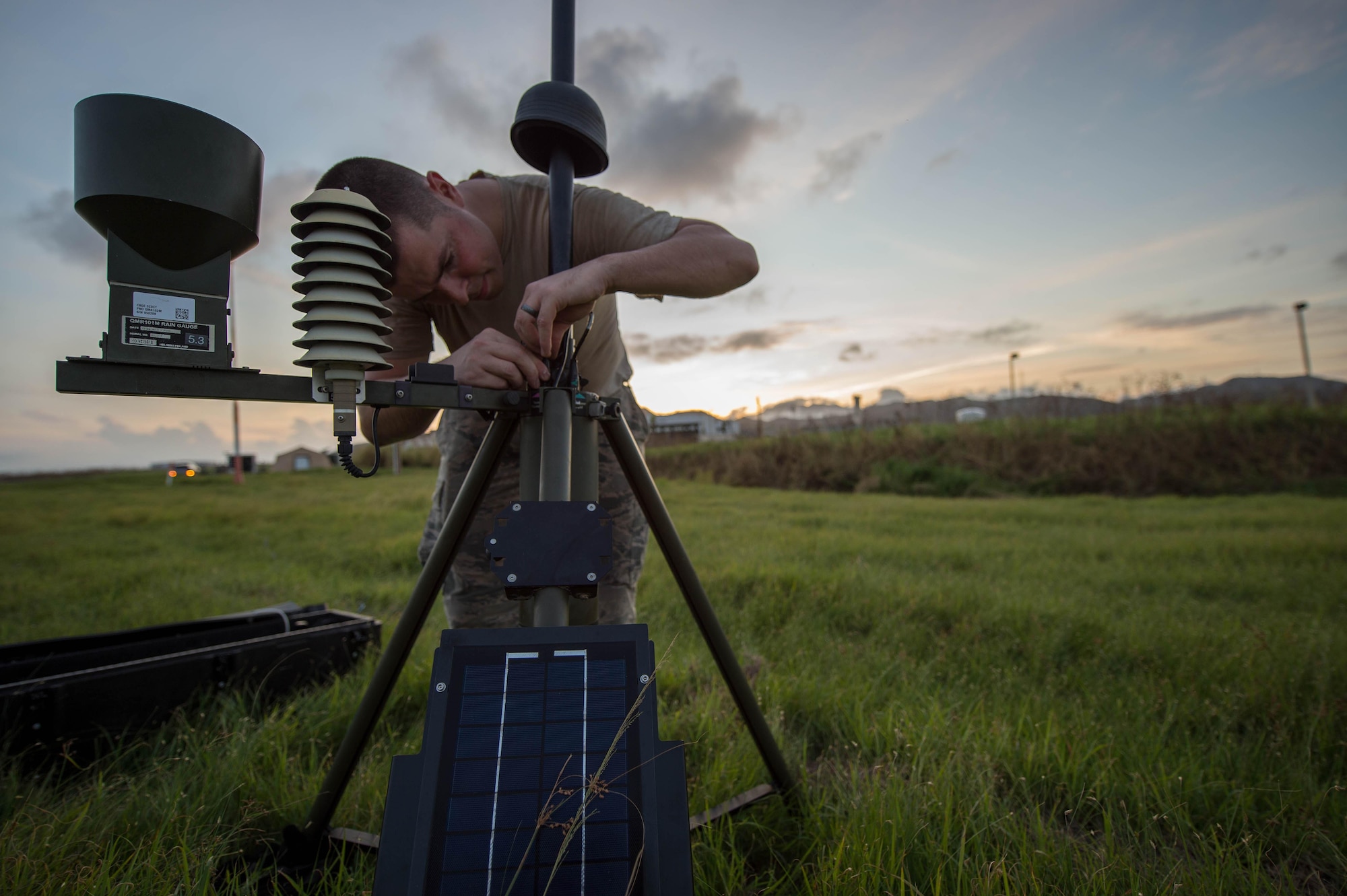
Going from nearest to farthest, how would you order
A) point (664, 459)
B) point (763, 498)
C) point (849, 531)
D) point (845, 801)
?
point (845, 801)
point (849, 531)
point (763, 498)
point (664, 459)

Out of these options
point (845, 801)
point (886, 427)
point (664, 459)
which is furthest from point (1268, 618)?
point (664, 459)

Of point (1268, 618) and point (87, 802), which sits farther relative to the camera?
point (1268, 618)

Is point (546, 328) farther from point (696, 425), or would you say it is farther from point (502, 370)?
point (696, 425)

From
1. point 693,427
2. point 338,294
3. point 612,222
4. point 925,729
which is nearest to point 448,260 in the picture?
point 612,222

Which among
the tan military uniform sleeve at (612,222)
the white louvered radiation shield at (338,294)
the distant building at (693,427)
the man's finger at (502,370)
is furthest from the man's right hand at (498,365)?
the distant building at (693,427)

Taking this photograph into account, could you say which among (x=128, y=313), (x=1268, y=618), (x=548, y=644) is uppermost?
(x=128, y=313)

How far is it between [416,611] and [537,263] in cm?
126

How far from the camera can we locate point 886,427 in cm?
1611

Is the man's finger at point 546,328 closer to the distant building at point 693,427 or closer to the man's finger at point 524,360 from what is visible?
the man's finger at point 524,360

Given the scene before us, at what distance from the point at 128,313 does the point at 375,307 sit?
0.35 m

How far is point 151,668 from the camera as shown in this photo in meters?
2.28

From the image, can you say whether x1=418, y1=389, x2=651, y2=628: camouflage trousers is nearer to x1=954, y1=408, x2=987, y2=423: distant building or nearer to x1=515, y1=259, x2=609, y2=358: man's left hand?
x1=515, y1=259, x2=609, y2=358: man's left hand

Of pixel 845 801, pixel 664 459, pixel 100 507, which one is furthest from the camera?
pixel 664 459

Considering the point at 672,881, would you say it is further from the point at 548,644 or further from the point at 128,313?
the point at 128,313
